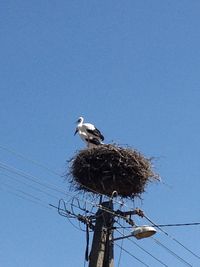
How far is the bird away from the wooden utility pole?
4896 millimetres

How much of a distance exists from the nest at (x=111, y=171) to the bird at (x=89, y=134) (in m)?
2.52

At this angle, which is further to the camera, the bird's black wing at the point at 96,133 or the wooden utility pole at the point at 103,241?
the bird's black wing at the point at 96,133

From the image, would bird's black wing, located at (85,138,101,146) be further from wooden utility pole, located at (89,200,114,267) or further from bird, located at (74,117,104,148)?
wooden utility pole, located at (89,200,114,267)

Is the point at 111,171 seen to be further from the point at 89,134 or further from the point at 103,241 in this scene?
the point at 89,134

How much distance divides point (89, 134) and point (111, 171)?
3873 millimetres

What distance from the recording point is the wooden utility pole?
1110cm

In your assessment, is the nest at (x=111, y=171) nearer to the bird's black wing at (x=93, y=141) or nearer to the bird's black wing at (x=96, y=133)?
the bird's black wing at (x=93, y=141)

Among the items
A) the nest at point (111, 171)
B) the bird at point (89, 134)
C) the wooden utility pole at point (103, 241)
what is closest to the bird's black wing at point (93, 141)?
the bird at point (89, 134)

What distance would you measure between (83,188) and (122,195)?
2.45ft

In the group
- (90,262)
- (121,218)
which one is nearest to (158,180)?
(121,218)

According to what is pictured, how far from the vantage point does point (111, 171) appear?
13.5 m

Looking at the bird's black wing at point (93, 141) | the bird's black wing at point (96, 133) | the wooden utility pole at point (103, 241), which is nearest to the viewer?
the wooden utility pole at point (103, 241)

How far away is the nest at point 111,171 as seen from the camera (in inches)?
521

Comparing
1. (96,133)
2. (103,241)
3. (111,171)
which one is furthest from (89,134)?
(103,241)
